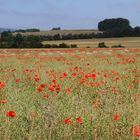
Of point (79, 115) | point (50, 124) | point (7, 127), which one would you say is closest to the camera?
point (7, 127)

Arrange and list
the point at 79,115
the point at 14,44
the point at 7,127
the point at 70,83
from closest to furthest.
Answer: the point at 7,127 < the point at 79,115 < the point at 70,83 < the point at 14,44

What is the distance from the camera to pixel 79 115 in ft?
18.3

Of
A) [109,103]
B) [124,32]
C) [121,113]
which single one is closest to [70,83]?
[109,103]

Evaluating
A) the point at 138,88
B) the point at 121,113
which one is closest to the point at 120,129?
the point at 121,113

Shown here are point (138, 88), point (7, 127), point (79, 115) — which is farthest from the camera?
point (138, 88)

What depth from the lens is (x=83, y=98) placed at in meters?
7.60

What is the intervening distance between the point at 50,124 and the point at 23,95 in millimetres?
2375

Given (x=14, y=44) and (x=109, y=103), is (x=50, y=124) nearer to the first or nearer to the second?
(x=109, y=103)

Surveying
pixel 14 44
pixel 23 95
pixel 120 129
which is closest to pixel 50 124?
pixel 120 129

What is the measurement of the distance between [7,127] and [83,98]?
292cm

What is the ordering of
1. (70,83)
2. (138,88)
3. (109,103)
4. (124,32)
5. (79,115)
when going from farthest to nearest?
(124,32)
(70,83)
(138,88)
(109,103)
(79,115)

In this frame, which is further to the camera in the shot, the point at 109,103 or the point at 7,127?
the point at 109,103

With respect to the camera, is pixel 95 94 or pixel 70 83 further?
pixel 70 83

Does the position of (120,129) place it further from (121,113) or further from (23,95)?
(23,95)
